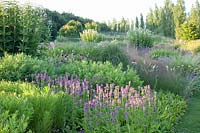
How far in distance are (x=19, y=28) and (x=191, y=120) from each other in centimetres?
489

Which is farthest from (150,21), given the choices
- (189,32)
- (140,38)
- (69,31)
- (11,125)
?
(11,125)

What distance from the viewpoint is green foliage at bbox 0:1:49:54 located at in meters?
8.14

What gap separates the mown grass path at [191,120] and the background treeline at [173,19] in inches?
1094

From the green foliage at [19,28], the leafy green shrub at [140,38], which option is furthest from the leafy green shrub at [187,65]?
the leafy green shrub at [140,38]

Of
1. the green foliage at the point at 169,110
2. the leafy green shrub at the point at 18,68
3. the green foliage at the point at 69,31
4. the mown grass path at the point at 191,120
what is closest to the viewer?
the green foliage at the point at 169,110

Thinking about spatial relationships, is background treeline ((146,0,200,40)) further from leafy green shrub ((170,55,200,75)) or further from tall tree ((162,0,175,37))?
leafy green shrub ((170,55,200,75))

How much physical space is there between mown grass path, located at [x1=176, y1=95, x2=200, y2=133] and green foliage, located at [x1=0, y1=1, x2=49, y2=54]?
4.26m

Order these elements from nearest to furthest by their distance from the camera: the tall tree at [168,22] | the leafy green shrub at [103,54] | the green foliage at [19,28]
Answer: the green foliage at [19,28], the leafy green shrub at [103,54], the tall tree at [168,22]

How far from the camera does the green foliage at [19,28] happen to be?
8141mm

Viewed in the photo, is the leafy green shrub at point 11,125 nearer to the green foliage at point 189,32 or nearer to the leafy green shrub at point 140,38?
the leafy green shrub at point 140,38

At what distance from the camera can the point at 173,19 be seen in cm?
4419

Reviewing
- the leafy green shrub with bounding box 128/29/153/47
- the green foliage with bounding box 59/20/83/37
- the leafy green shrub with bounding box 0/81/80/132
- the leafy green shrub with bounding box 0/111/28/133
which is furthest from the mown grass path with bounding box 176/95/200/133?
Result: the green foliage with bounding box 59/20/83/37

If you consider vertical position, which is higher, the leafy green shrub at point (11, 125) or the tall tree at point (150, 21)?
the tall tree at point (150, 21)

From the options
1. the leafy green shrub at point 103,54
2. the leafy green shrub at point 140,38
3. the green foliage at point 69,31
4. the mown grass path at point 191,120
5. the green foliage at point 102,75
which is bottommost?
the mown grass path at point 191,120
